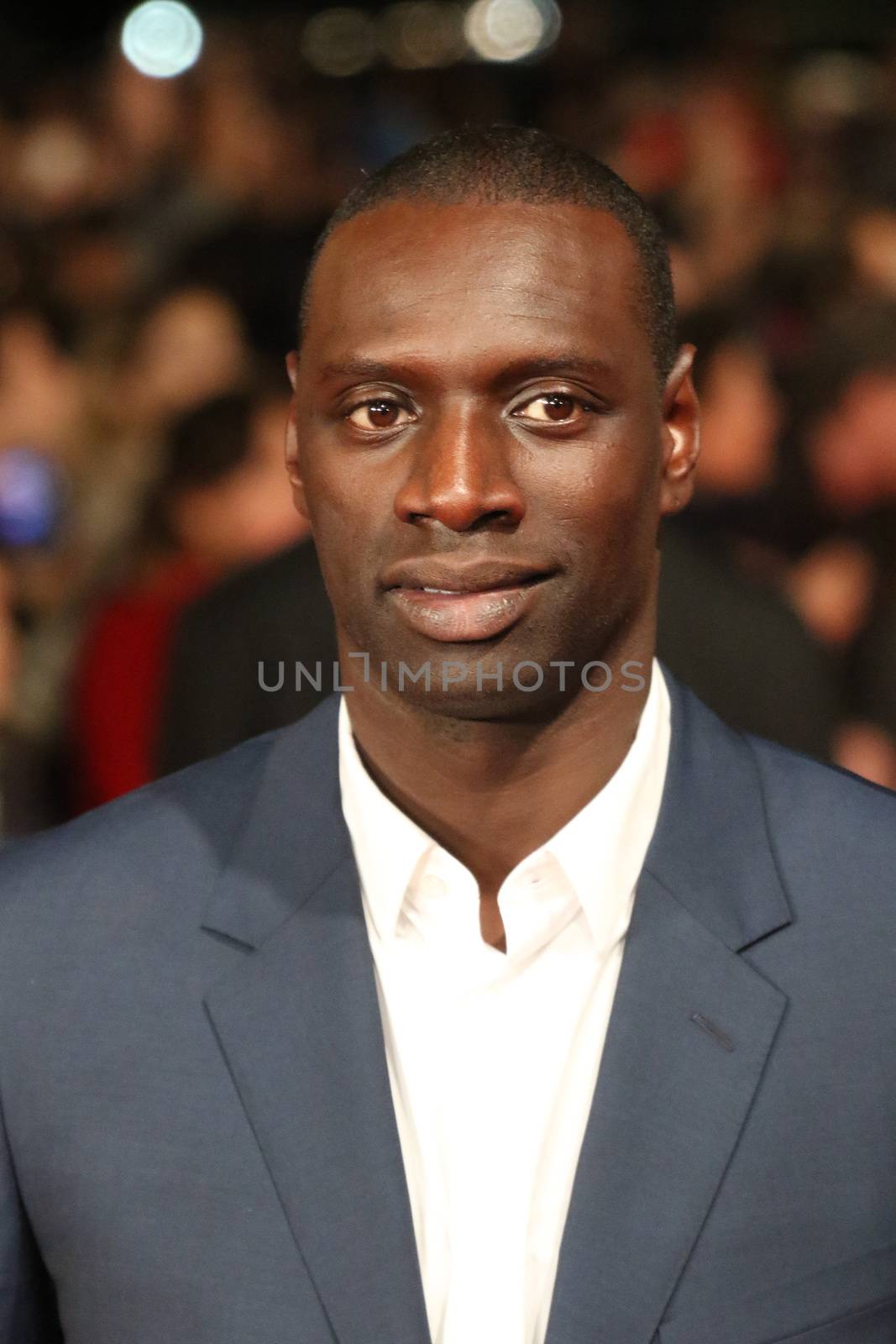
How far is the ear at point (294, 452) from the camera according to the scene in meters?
1.71

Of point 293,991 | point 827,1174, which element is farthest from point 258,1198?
point 827,1174

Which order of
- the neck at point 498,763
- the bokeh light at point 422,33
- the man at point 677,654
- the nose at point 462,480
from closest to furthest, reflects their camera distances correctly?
the nose at point 462,480 < the neck at point 498,763 < the man at point 677,654 < the bokeh light at point 422,33

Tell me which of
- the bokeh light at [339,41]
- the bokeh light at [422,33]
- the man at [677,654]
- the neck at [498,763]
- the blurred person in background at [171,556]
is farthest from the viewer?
the bokeh light at [422,33]

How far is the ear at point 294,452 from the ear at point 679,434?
1.10ft

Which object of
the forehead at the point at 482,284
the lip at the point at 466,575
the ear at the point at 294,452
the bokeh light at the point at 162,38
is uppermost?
the bokeh light at the point at 162,38

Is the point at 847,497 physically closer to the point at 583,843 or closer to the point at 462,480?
the point at 583,843

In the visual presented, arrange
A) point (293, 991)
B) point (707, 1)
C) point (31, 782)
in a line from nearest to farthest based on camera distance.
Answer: point (293, 991) → point (31, 782) → point (707, 1)

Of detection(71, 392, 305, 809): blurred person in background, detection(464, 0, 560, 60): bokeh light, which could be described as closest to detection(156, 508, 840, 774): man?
detection(71, 392, 305, 809): blurred person in background

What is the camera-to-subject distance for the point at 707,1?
283 inches

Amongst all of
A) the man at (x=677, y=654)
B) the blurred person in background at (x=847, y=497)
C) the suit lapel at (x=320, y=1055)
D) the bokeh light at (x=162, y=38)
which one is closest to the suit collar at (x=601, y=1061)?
the suit lapel at (x=320, y=1055)

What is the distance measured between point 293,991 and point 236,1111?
0.11 metres

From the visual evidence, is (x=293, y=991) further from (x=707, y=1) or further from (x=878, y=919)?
(x=707, y=1)

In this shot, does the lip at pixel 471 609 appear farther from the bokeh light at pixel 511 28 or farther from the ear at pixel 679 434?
the bokeh light at pixel 511 28

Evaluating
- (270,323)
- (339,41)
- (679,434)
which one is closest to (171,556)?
(270,323)
